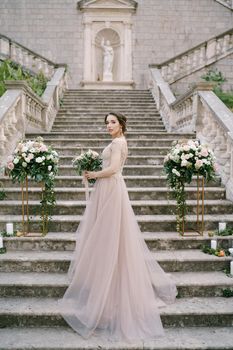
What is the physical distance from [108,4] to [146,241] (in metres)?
13.1

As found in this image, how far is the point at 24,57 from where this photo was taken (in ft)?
43.6

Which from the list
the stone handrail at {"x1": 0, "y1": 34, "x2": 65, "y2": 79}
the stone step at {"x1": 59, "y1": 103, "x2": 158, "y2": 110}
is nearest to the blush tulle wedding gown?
the stone step at {"x1": 59, "y1": 103, "x2": 158, "y2": 110}

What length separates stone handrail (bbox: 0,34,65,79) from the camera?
13.2 m

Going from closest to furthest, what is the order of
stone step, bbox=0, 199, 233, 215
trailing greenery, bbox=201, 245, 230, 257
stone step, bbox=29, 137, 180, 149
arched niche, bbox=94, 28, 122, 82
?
trailing greenery, bbox=201, 245, 230, 257, stone step, bbox=0, 199, 233, 215, stone step, bbox=29, 137, 180, 149, arched niche, bbox=94, 28, 122, 82

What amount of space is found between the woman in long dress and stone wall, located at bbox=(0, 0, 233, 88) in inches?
485

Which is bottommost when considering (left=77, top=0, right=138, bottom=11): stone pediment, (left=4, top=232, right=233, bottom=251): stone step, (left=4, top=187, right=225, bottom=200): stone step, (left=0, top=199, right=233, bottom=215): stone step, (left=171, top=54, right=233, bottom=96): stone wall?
(left=4, top=232, right=233, bottom=251): stone step

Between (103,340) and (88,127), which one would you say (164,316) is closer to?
(103,340)

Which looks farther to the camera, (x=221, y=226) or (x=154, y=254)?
(x=221, y=226)

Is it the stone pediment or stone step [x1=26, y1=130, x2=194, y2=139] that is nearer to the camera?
stone step [x1=26, y1=130, x2=194, y2=139]

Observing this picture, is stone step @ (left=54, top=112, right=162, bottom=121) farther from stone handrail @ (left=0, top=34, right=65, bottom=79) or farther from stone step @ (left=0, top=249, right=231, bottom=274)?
stone step @ (left=0, top=249, right=231, bottom=274)

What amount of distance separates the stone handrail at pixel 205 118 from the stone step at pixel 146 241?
1.13 meters

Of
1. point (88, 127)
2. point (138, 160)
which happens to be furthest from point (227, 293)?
point (88, 127)

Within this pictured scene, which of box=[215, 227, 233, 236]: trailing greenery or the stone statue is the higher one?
the stone statue

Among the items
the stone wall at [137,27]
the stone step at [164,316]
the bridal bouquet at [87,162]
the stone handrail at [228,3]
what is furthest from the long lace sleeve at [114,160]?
the stone handrail at [228,3]
